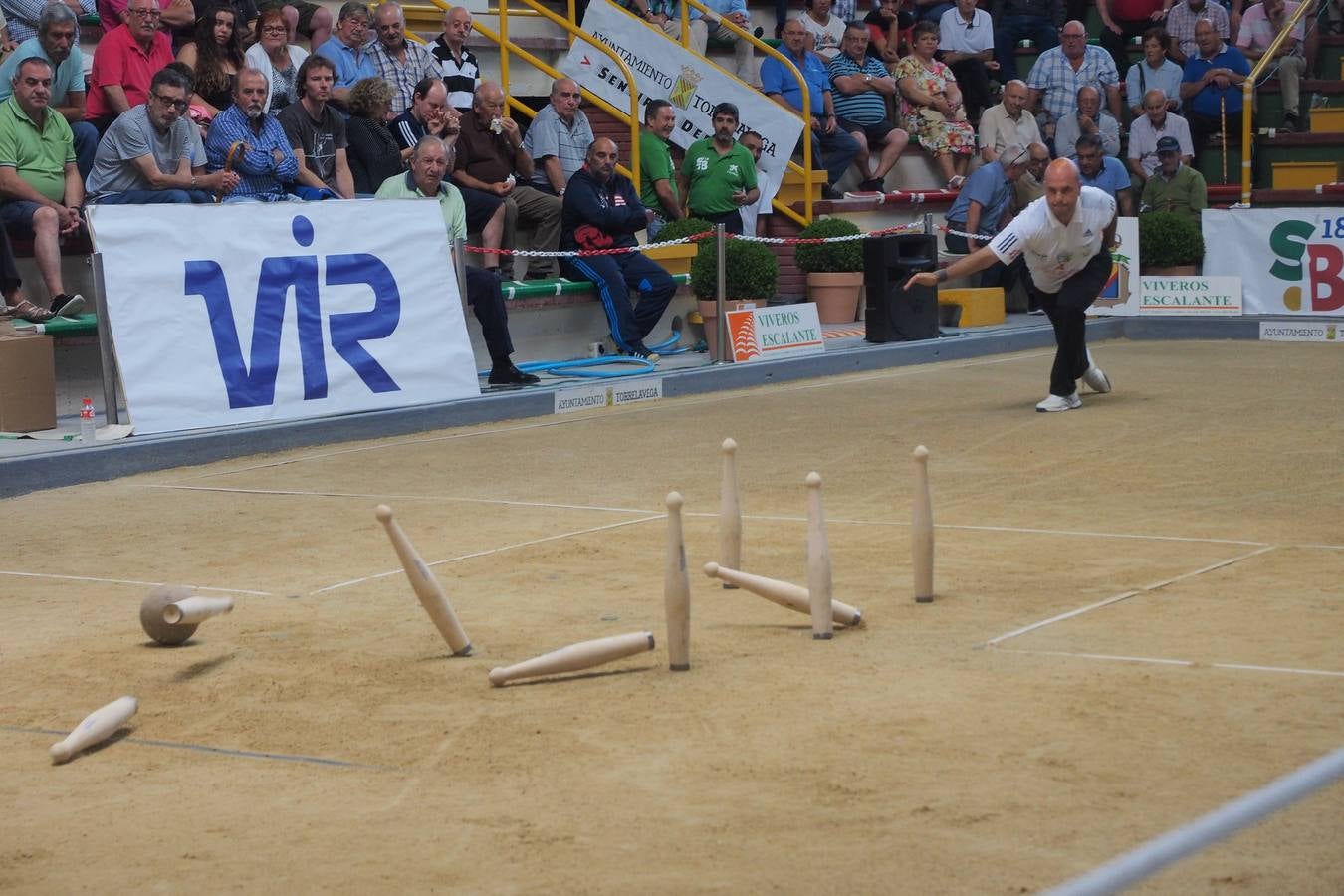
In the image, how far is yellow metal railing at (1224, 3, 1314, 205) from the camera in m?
22.2

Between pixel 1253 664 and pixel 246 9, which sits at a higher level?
pixel 246 9

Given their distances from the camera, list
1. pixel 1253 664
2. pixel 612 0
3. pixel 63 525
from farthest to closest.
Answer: pixel 612 0, pixel 63 525, pixel 1253 664

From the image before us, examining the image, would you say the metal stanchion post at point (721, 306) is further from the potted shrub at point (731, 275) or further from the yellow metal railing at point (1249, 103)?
the yellow metal railing at point (1249, 103)

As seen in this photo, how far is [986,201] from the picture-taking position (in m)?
20.9

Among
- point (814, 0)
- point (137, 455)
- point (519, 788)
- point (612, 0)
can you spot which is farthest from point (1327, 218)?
point (519, 788)

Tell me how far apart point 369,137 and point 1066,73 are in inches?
429

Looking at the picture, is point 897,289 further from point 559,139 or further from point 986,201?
point 559,139

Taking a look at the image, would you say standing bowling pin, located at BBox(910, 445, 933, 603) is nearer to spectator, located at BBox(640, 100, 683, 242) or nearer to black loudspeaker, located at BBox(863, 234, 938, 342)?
black loudspeaker, located at BBox(863, 234, 938, 342)

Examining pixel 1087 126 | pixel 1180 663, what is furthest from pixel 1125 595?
pixel 1087 126

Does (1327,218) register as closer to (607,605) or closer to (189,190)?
(189,190)

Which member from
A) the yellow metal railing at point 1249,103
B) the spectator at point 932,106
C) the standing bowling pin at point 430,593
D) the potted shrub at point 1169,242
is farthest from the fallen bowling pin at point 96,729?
the yellow metal railing at point 1249,103

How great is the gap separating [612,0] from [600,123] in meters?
1.83

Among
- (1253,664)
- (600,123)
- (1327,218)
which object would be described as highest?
(600,123)

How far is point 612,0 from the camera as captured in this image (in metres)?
21.2
